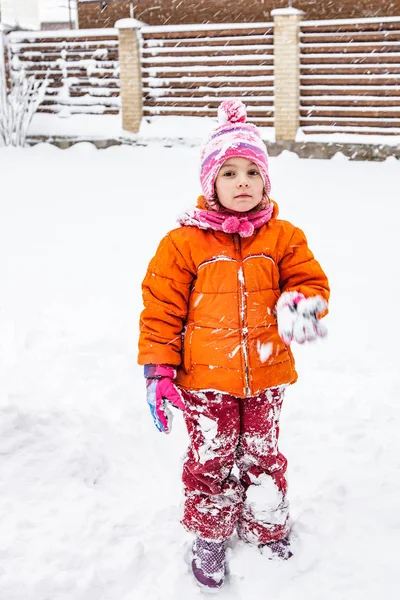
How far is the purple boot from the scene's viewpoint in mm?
2195

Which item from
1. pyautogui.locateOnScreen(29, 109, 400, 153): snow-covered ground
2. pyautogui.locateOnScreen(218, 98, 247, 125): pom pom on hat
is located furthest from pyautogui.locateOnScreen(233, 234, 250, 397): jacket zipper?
pyautogui.locateOnScreen(29, 109, 400, 153): snow-covered ground

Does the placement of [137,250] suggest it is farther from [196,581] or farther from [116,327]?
[196,581]

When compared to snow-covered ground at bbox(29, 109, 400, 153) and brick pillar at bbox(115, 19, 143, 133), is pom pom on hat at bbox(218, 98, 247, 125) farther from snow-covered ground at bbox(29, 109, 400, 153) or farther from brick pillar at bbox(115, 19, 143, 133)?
brick pillar at bbox(115, 19, 143, 133)

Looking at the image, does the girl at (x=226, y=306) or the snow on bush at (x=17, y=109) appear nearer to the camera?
the girl at (x=226, y=306)

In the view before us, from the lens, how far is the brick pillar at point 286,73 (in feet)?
36.0

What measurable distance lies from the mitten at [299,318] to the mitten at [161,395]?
1.19 ft

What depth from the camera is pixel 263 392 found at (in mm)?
2137

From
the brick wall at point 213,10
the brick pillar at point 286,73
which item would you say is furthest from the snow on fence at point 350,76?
the brick wall at point 213,10

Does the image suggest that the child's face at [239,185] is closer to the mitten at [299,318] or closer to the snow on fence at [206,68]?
the mitten at [299,318]

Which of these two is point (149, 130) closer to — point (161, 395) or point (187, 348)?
point (187, 348)

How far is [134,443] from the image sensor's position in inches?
120

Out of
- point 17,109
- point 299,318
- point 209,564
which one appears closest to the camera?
point 299,318

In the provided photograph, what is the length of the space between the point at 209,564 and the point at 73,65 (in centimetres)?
1244

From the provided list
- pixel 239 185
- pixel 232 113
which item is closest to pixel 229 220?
pixel 239 185
